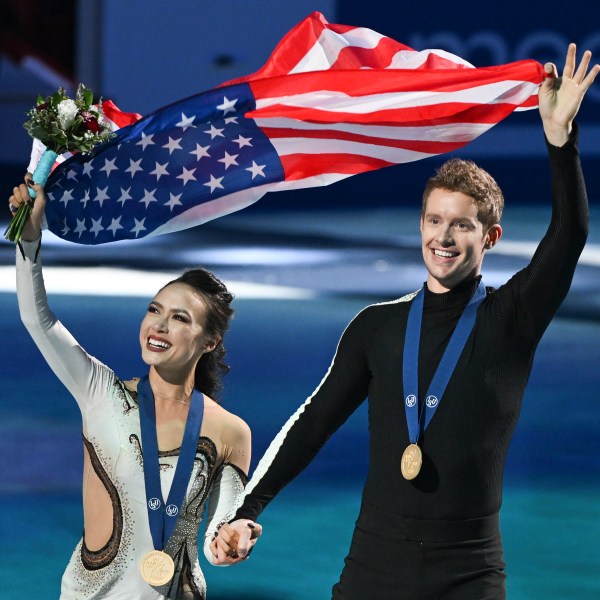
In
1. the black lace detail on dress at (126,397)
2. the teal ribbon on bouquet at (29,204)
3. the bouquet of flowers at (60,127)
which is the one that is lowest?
the black lace detail on dress at (126,397)

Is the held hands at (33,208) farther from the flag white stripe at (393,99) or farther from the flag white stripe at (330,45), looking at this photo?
the flag white stripe at (330,45)

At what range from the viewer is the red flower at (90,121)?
4319 mm

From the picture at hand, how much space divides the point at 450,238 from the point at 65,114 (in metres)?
1.33

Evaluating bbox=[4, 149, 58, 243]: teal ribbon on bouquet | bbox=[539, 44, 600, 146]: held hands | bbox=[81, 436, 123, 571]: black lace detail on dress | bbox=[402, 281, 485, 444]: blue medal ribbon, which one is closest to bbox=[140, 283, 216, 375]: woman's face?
bbox=[81, 436, 123, 571]: black lace detail on dress

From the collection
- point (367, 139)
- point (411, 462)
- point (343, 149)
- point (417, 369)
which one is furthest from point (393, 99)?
point (411, 462)

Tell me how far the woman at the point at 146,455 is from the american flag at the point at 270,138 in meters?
0.45

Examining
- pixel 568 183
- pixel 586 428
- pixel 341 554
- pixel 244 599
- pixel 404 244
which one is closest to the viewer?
pixel 568 183

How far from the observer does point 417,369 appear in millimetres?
3658

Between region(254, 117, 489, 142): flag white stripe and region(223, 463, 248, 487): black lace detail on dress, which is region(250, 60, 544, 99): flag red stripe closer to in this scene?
region(254, 117, 489, 142): flag white stripe

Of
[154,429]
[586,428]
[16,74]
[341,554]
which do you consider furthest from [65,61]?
[154,429]

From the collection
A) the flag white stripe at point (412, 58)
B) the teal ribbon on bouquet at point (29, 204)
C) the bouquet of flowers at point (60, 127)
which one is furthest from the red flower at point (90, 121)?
the flag white stripe at point (412, 58)

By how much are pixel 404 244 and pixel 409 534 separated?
513 inches

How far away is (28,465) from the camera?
752 centimetres

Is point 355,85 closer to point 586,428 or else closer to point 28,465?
point 28,465
